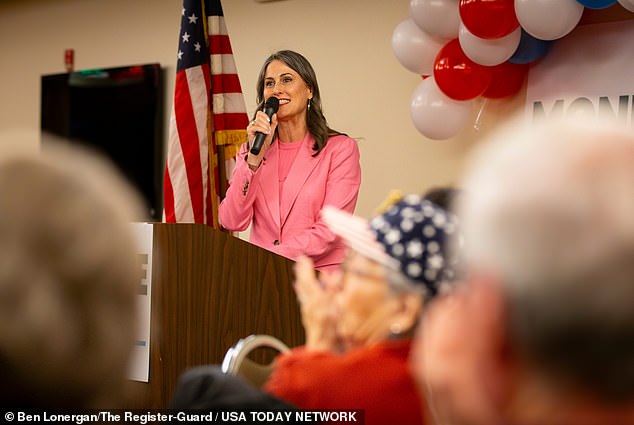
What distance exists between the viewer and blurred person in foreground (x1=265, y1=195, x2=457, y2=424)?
1.29 metres

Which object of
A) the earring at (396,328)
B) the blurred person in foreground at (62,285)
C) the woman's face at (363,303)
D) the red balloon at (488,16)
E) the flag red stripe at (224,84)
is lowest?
the earring at (396,328)

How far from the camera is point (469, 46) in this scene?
3920mm

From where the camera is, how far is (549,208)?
27.4 inches

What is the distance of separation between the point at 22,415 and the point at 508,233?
0.51m

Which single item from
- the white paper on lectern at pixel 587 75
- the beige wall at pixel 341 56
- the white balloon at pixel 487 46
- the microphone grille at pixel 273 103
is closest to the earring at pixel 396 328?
the microphone grille at pixel 273 103

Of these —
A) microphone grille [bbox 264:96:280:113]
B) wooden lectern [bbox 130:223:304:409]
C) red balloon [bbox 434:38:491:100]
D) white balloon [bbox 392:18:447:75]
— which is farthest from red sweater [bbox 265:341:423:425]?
white balloon [bbox 392:18:447:75]

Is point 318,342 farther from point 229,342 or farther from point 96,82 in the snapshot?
point 96,82

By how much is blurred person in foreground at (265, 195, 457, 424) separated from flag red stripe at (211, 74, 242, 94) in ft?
9.71

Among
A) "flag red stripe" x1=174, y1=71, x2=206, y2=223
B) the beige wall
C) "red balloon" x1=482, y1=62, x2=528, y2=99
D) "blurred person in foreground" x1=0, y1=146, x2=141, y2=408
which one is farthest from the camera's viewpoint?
the beige wall

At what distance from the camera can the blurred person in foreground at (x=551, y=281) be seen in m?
0.69

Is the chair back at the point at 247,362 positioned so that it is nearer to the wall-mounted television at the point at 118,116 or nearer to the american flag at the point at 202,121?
the american flag at the point at 202,121

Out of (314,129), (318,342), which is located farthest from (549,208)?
(314,129)

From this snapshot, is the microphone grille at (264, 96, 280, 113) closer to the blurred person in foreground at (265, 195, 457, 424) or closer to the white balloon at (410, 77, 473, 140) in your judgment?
the white balloon at (410, 77, 473, 140)

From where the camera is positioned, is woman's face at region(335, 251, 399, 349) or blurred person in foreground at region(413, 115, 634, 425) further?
woman's face at region(335, 251, 399, 349)
